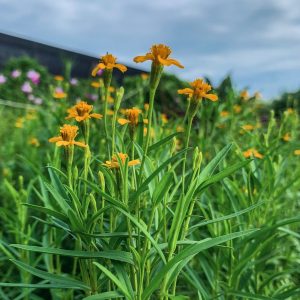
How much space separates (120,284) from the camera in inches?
36.4

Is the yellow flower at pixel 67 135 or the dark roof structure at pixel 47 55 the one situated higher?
the dark roof structure at pixel 47 55

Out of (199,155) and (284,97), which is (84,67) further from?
(199,155)

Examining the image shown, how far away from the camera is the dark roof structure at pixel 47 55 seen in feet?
39.7

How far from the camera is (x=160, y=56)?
0.92 m

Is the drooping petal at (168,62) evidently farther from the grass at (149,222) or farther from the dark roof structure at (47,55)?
the dark roof structure at (47,55)

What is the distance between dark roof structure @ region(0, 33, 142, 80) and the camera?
12094 millimetres

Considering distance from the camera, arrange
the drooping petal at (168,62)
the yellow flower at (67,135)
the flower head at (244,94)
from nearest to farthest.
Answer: the drooping petal at (168,62) → the yellow flower at (67,135) → the flower head at (244,94)

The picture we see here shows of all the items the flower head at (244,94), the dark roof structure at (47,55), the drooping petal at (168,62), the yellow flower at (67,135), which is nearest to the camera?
the drooping petal at (168,62)

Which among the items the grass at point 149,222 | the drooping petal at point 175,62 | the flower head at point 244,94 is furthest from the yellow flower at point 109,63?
the flower head at point 244,94

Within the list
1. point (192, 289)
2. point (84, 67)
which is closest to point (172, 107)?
point (192, 289)

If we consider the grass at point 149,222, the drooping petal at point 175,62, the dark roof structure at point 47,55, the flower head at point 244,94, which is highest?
the dark roof structure at point 47,55

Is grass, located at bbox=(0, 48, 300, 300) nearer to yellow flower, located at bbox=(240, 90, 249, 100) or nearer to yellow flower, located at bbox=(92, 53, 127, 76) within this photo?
yellow flower, located at bbox=(92, 53, 127, 76)

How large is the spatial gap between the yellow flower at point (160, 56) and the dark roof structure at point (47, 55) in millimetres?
10783

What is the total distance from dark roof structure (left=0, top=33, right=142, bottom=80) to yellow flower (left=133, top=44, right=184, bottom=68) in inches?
425
